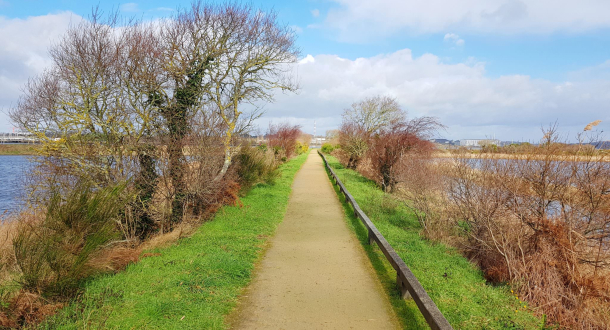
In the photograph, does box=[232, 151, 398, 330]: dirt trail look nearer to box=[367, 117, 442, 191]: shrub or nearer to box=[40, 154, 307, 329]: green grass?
box=[40, 154, 307, 329]: green grass

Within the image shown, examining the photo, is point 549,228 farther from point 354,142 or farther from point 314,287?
point 354,142

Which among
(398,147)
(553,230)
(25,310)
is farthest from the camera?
(398,147)

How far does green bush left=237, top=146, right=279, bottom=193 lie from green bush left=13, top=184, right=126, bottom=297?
9.65 metres

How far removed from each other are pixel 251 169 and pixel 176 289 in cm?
1156

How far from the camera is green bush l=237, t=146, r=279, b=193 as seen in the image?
1571 cm

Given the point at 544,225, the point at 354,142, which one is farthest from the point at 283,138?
the point at 544,225

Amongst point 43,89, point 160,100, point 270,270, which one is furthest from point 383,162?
point 43,89

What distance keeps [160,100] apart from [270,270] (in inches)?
272

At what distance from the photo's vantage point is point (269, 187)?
17.2 m

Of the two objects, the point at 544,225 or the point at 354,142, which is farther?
the point at 354,142

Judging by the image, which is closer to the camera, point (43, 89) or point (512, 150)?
point (512, 150)

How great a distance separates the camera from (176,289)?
5254 millimetres

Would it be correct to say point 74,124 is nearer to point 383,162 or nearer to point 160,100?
point 160,100

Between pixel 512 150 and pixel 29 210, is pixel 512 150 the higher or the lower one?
the higher one
